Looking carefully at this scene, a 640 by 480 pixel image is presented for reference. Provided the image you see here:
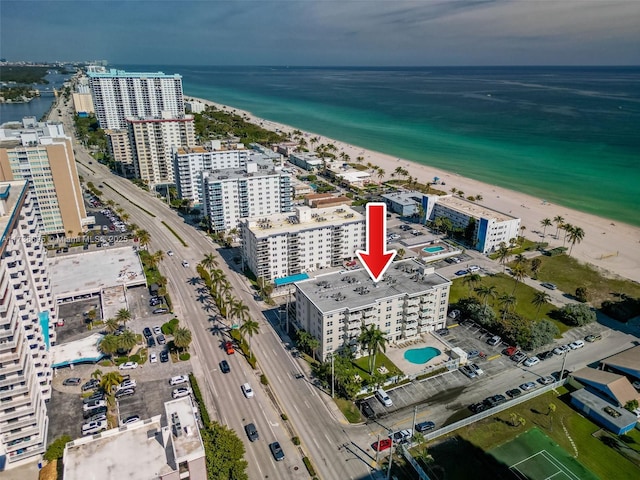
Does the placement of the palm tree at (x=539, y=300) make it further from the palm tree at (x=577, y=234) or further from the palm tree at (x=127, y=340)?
the palm tree at (x=127, y=340)

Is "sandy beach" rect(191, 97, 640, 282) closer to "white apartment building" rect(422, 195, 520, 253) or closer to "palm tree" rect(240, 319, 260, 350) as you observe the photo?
"white apartment building" rect(422, 195, 520, 253)

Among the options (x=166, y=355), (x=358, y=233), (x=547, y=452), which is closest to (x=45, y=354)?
(x=166, y=355)

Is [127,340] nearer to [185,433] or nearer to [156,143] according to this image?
[185,433]

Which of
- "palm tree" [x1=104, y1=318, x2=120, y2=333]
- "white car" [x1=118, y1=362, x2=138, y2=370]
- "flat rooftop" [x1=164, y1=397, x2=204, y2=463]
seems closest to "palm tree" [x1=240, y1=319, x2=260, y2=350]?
"white car" [x1=118, y1=362, x2=138, y2=370]

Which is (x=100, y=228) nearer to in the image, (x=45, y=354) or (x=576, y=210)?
(x=45, y=354)

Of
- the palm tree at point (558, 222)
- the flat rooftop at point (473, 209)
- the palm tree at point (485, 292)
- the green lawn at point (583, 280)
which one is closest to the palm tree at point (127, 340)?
the palm tree at point (485, 292)
